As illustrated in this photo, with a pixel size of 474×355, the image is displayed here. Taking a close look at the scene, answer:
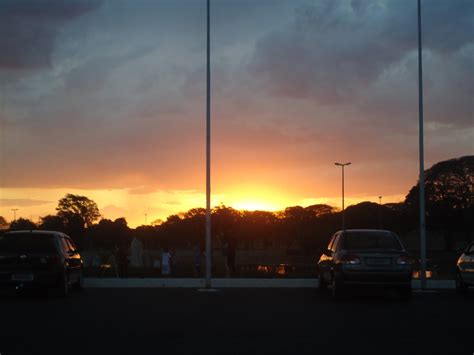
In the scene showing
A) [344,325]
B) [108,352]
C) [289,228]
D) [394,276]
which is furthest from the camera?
[289,228]

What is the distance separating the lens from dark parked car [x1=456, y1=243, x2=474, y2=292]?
60.8 feet

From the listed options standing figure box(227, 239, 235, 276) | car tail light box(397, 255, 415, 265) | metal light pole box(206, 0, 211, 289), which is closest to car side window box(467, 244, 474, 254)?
car tail light box(397, 255, 415, 265)

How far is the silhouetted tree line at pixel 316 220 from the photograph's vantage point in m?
82.9

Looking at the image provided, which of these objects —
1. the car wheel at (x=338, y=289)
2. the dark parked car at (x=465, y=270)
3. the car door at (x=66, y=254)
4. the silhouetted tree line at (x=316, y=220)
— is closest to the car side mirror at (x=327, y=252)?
the car wheel at (x=338, y=289)

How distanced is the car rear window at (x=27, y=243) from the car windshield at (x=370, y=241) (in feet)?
24.4

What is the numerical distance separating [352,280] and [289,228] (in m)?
74.0

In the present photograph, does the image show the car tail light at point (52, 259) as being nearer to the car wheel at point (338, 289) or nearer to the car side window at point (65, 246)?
the car side window at point (65, 246)

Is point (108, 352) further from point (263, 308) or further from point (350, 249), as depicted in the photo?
point (350, 249)

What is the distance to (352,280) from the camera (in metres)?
16.1

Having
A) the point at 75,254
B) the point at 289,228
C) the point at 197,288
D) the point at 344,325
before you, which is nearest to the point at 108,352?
the point at 344,325

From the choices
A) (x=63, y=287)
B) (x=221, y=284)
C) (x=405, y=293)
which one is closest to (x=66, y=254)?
(x=63, y=287)

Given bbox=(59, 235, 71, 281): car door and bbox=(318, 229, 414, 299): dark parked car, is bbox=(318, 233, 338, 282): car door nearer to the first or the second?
bbox=(318, 229, 414, 299): dark parked car

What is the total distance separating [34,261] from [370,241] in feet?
27.4

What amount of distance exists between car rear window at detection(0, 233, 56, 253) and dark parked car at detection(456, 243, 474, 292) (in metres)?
11.1
